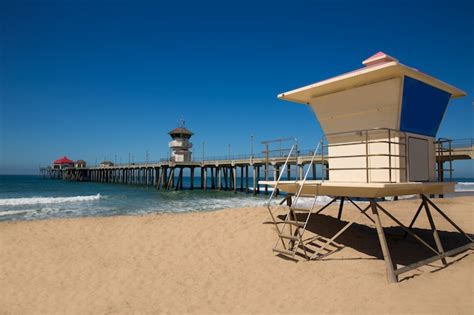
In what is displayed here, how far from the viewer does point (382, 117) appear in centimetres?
662

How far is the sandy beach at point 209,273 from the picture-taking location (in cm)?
486

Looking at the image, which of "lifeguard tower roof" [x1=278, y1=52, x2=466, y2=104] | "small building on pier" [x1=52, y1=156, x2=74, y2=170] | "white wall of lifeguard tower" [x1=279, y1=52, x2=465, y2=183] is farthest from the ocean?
"small building on pier" [x1=52, y1=156, x2=74, y2=170]

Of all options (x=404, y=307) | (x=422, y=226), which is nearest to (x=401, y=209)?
(x=422, y=226)

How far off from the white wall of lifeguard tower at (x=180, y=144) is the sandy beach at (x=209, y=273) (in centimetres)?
3487

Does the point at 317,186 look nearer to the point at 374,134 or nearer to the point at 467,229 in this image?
the point at 374,134

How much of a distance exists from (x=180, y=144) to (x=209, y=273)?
128 ft

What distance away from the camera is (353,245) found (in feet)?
24.8

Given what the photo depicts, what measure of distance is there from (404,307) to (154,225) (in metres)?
7.15

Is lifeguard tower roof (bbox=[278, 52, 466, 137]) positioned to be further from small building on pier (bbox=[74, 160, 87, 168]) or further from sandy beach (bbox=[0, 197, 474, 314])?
small building on pier (bbox=[74, 160, 87, 168])

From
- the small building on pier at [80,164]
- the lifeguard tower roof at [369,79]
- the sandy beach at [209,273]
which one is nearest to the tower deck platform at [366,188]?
the sandy beach at [209,273]

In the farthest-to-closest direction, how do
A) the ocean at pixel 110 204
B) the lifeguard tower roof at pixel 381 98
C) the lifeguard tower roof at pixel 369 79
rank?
the ocean at pixel 110 204
the lifeguard tower roof at pixel 381 98
the lifeguard tower roof at pixel 369 79

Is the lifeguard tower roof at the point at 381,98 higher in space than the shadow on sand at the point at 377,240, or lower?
higher

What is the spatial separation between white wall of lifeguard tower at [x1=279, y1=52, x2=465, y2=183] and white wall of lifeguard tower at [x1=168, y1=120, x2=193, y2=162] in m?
37.6

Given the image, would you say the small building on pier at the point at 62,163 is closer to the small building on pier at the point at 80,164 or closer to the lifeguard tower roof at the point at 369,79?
the small building on pier at the point at 80,164
